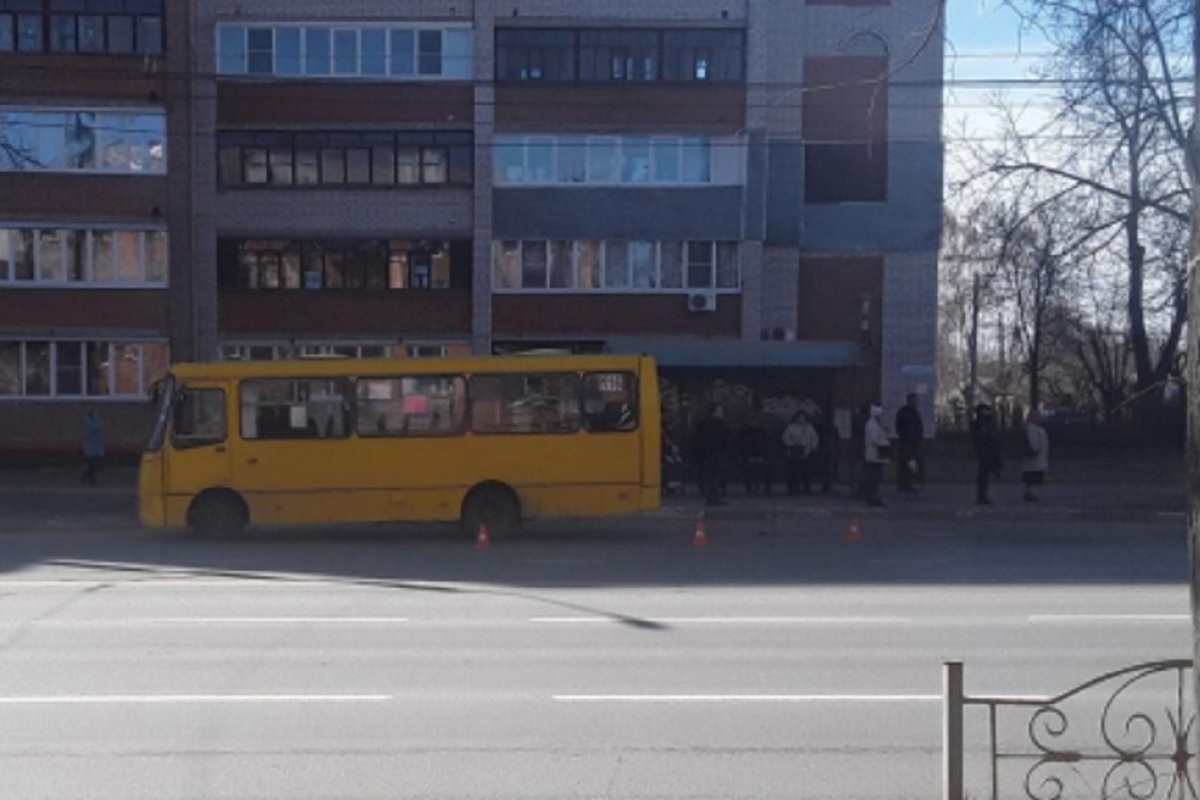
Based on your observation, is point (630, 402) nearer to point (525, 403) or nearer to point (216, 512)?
point (525, 403)

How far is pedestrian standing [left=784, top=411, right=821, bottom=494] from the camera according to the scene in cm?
2630

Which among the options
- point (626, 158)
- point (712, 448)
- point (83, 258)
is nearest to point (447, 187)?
point (626, 158)

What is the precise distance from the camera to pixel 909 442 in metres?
26.3

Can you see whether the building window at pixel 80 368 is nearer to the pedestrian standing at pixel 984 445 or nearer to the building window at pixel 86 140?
the building window at pixel 86 140

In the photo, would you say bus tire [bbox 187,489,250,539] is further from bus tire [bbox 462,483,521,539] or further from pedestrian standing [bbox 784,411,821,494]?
pedestrian standing [bbox 784,411,821,494]

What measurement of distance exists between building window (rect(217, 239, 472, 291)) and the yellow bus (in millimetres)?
16510

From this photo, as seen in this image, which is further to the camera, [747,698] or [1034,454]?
[1034,454]

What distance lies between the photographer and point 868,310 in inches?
1452

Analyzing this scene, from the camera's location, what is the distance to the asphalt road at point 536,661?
7871 mm

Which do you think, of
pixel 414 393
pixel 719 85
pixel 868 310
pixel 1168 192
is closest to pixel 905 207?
pixel 868 310

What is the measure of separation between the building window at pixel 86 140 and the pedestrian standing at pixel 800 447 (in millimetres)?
17090

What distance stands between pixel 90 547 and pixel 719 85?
67.2ft

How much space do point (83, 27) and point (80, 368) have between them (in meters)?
7.86

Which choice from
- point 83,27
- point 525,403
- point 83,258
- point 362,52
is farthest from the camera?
point 362,52
